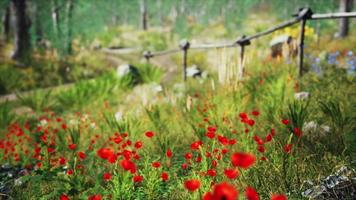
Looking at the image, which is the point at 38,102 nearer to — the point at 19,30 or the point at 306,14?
the point at 306,14

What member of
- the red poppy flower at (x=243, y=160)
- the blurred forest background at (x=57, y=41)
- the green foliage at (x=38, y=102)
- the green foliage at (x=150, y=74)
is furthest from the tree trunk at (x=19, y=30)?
the red poppy flower at (x=243, y=160)

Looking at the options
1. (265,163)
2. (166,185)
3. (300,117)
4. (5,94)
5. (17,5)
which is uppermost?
(17,5)

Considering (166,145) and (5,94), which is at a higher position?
(166,145)

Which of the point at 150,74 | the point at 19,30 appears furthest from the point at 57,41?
the point at 150,74

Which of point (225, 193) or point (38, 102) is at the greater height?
point (225, 193)

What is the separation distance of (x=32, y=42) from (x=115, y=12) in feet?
90.1

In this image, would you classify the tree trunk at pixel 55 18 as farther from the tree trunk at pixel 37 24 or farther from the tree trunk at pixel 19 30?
the tree trunk at pixel 37 24

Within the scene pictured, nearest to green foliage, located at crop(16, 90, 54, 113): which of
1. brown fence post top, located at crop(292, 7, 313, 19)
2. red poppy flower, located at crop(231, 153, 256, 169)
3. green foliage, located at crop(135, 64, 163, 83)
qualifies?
green foliage, located at crop(135, 64, 163, 83)

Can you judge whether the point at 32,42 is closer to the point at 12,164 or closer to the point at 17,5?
the point at 17,5

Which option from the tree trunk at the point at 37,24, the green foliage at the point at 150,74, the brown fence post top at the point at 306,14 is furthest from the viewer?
the tree trunk at the point at 37,24

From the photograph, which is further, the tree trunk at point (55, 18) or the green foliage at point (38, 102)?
the tree trunk at point (55, 18)

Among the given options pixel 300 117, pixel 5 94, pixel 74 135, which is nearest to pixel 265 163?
pixel 300 117

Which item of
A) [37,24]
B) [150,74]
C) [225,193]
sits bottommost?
[150,74]

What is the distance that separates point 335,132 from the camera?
3.63 m
